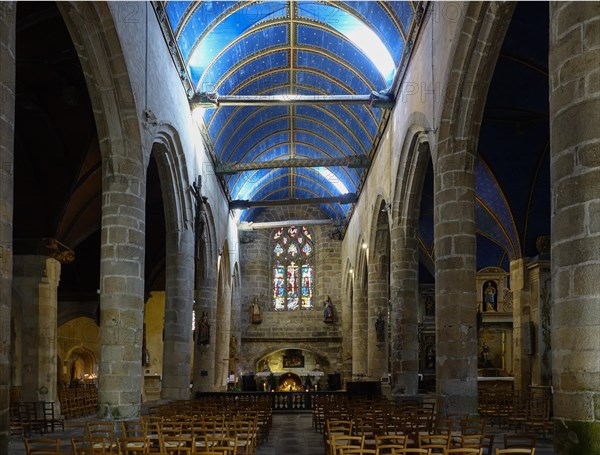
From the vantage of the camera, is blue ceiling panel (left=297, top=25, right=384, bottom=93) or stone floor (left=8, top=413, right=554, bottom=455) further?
blue ceiling panel (left=297, top=25, right=384, bottom=93)

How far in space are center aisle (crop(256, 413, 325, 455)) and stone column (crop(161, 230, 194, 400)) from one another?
2594 millimetres

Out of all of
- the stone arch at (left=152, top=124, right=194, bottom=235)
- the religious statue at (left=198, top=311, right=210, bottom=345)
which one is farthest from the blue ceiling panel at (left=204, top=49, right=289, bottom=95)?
the religious statue at (left=198, top=311, right=210, bottom=345)

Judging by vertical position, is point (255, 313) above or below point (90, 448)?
above

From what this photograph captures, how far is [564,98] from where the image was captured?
651cm

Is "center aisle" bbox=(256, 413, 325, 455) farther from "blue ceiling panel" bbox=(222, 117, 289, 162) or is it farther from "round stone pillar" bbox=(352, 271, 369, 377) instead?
"blue ceiling panel" bbox=(222, 117, 289, 162)

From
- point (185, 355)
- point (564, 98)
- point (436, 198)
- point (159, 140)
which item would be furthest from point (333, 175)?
point (564, 98)

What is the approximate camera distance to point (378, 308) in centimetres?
2394

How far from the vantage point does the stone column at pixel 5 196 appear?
642 cm

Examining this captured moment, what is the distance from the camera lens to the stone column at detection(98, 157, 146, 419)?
1268cm

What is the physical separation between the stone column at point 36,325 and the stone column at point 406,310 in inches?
316

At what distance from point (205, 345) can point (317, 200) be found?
7.79m

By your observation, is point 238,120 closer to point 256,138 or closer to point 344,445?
point 256,138

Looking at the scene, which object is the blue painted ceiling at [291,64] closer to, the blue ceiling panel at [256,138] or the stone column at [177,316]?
the blue ceiling panel at [256,138]

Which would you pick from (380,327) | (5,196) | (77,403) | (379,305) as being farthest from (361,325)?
(5,196)
